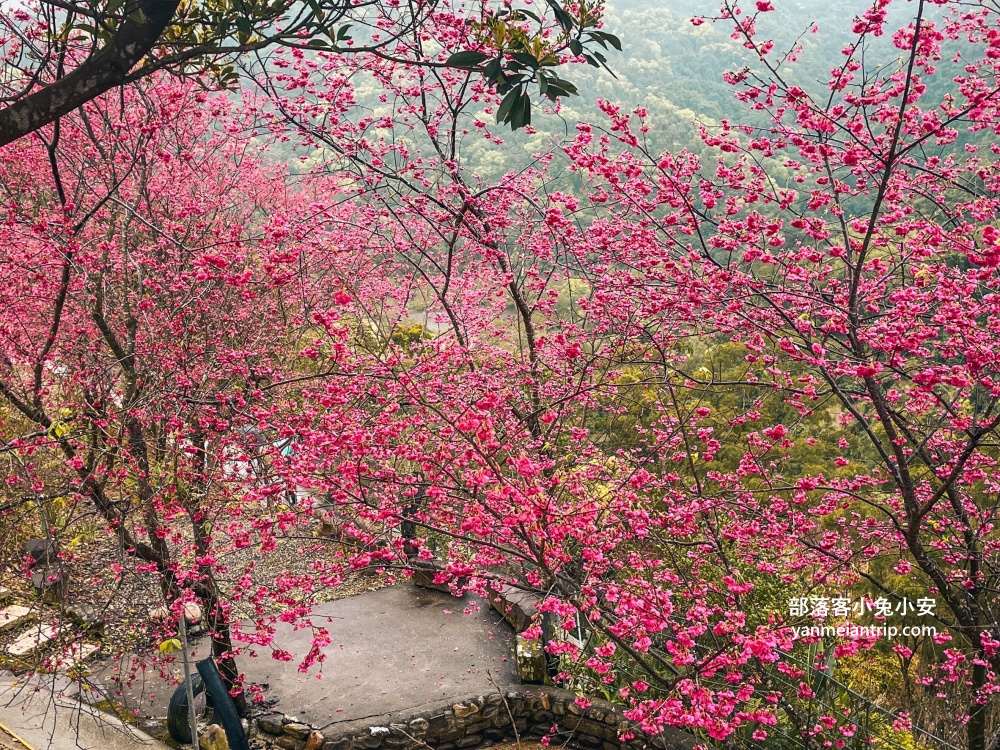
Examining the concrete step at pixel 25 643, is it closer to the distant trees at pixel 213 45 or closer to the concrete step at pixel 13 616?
the concrete step at pixel 13 616

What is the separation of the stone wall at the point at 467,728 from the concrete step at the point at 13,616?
3.15 metres

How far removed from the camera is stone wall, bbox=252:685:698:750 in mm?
6748

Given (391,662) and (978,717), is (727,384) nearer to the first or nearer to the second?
(978,717)

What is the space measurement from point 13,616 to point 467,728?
5.17m

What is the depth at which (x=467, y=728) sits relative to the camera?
7117mm

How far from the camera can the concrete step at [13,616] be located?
820 centimetres

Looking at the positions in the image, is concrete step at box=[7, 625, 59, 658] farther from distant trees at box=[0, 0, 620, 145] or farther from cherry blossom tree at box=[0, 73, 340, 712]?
distant trees at box=[0, 0, 620, 145]

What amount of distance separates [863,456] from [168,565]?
8534mm

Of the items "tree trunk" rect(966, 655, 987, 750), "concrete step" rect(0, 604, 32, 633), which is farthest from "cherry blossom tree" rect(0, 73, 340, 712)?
"tree trunk" rect(966, 655, 987, 750)

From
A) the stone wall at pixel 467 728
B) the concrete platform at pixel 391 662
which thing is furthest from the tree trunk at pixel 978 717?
the concrete platform at pixel 391 662

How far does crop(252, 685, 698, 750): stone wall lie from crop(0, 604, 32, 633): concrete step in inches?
124

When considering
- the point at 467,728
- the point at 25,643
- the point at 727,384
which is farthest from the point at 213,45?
the point at 25,643

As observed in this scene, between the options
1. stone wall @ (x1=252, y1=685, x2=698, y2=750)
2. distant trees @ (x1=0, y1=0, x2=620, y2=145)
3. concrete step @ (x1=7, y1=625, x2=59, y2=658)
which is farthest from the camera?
concrete step @ (x1=7, y1=625, x2=59, y2=658)

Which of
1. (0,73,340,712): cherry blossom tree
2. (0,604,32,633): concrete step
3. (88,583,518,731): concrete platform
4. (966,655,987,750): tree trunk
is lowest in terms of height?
(0,604,32,633): concrete step
